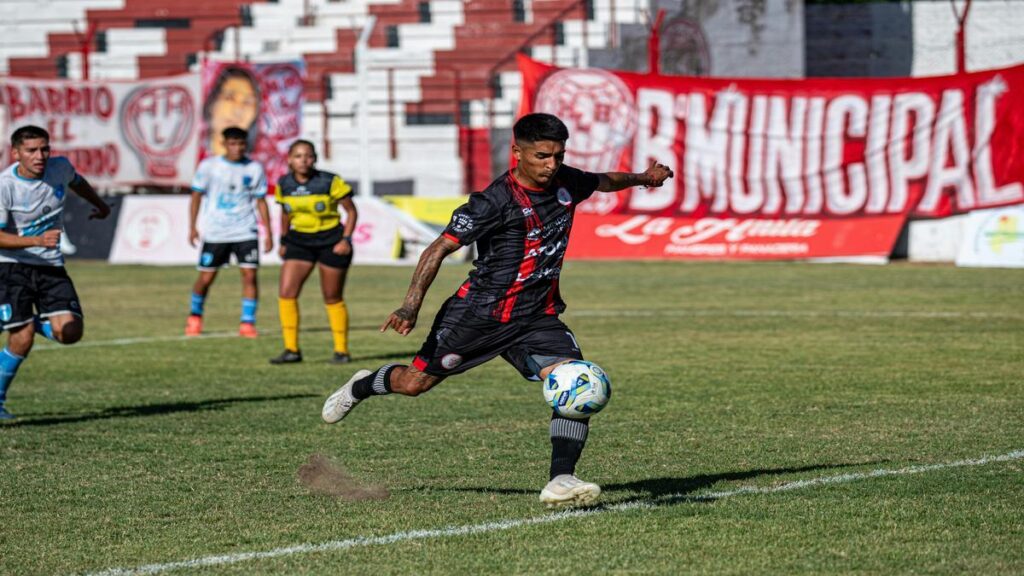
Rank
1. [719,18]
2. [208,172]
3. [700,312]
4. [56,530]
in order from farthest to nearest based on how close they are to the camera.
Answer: [719,18] < [700,312] < [208,172] < [56,530]

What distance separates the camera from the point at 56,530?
A: 6445mm

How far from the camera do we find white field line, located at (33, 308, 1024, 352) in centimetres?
1556

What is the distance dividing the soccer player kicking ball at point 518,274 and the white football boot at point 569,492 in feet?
0.77

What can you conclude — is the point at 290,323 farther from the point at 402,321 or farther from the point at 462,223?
the point at 402,321

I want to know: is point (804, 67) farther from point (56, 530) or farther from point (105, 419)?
point (56, 530)

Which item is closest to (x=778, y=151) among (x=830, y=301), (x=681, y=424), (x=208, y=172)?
(x=830, y=301)

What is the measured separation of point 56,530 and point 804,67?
31.0 meters

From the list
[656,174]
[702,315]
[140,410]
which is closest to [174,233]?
[702,315]

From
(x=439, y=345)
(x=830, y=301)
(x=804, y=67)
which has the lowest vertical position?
(x=830, y=301)

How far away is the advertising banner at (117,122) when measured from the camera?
32.0m

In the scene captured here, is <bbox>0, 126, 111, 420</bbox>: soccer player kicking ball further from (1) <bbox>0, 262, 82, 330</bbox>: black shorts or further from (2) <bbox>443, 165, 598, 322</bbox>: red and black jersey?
(2) <bbox>443, 165, 598, 322</bbox>: red and black jersey

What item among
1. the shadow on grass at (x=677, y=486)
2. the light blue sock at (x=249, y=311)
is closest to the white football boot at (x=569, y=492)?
the shadow on grass at (x=677, y=486)

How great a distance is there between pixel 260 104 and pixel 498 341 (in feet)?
82.1

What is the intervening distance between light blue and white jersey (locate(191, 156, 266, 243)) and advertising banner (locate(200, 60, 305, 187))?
14903 mm
